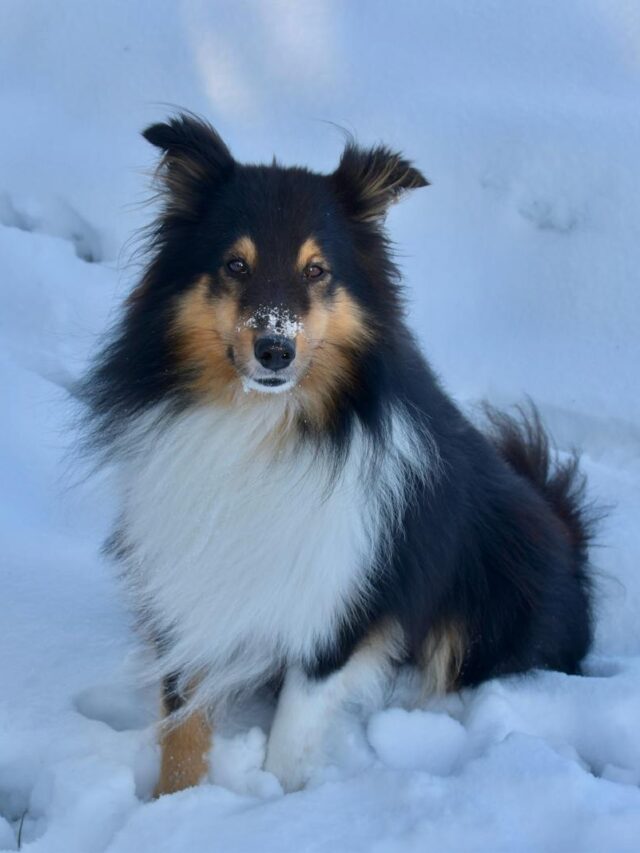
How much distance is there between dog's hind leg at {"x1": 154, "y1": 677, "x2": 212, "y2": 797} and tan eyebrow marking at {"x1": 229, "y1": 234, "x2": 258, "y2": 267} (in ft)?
3.83

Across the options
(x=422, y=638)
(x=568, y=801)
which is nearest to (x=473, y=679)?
(x=422, y=638)

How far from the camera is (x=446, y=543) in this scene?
106 inches

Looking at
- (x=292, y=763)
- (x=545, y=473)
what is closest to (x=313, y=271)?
(x=292, y=763)

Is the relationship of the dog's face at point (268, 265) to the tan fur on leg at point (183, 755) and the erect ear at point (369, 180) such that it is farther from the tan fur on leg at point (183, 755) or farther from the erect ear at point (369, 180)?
the tan fur on leg at point (183, 755)

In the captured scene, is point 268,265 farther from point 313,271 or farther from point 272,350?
point 272,350

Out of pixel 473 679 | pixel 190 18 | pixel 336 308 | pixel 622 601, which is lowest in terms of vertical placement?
pixel 473 679

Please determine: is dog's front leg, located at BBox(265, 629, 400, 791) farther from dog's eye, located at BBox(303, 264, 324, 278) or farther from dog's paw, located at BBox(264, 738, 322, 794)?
dog's eye, located at BBox(303, 264, 324, 278)

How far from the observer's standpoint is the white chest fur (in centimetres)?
244

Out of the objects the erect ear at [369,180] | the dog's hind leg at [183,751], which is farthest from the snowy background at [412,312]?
the erect ear at [369,180]

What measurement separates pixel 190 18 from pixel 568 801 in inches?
185

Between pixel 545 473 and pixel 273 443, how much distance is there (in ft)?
4.24

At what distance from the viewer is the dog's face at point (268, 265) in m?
2.35

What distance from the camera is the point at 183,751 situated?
2.55 metres

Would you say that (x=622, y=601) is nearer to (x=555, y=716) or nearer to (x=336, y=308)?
(x=555, y=716)
